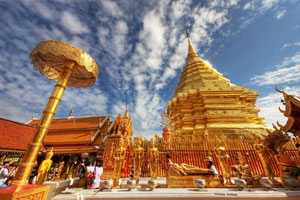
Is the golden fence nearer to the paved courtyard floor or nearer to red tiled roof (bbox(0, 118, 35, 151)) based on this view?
the paved courtyard floor

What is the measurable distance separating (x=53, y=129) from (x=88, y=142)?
4.85m

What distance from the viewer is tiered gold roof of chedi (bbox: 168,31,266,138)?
10000mm

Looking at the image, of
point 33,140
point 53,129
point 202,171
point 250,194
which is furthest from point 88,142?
point 250,194

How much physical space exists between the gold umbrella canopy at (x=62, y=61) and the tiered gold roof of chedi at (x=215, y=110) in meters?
8.48

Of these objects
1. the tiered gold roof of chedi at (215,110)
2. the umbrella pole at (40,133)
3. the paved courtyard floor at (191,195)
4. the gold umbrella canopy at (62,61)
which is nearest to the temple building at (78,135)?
the gold umbrella canopy at (62,61)

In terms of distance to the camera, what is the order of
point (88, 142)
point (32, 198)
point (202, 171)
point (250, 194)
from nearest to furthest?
point (32, 198) < point (250, 194) < point (202, 171) < point (88, 142)

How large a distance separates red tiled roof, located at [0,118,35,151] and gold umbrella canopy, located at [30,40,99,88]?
6.63 meters

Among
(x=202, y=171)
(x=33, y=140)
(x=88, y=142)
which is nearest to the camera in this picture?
(x=33, y=140)

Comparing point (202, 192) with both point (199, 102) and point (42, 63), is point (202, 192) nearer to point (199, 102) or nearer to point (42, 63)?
point (42, 63)

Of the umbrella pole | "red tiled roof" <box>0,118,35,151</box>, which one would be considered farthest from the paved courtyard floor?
"red tiled roof" <box>0,118,35,151</box>

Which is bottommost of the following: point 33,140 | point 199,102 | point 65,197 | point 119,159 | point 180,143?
point 65,197

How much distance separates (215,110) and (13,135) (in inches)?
655

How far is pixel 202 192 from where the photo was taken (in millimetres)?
2994

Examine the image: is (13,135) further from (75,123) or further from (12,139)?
(75,123)
